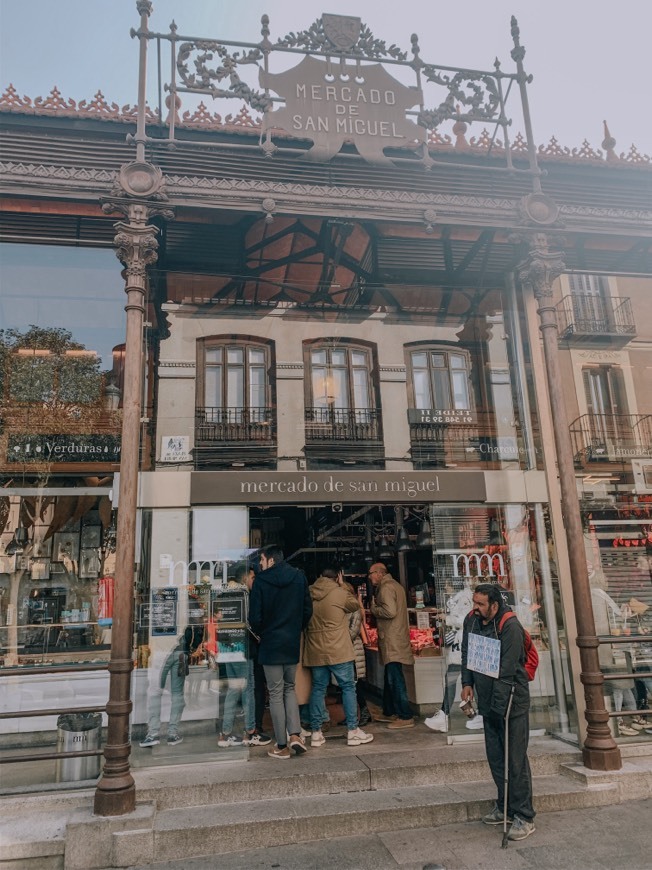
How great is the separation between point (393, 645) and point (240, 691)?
2.14 meters

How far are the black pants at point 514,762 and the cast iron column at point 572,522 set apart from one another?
4.43 ft

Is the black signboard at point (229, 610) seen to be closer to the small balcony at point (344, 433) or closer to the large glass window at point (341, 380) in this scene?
the small balcony at point (344, 433)

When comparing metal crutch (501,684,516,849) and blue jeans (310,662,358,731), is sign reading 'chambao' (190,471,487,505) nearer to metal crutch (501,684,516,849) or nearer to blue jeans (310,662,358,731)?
blue jeans (310,662,358,731)

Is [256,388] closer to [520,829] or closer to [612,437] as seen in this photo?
[612,437]

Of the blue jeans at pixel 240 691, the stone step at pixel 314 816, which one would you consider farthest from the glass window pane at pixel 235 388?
the stone step at pixel 314 816

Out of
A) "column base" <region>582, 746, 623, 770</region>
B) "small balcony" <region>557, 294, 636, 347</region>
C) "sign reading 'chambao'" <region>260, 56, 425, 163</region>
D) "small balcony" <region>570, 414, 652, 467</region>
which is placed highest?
"sign reading 'chambao'" <region>260, 56, 425, 163</region>

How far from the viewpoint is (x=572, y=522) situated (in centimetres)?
626

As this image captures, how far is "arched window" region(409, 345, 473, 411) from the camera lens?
8039mm

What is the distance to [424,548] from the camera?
33.9 ft

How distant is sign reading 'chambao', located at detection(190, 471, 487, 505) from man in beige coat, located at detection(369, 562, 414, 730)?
1269 mm

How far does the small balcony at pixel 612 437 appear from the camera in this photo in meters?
7.80

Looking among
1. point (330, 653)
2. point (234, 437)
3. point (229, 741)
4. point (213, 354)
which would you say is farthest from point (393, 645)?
point (213, 354)

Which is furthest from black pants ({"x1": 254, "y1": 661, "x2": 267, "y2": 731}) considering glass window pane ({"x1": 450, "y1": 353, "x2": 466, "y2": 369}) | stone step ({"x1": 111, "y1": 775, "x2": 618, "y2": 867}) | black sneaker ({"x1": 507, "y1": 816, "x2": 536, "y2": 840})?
glass window pane ({"x1": 450, "y1": 353, "x2": 466, "y2": 369})

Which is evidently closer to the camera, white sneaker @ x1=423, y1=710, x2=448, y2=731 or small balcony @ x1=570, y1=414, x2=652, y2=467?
white sneaker @ x1=423, y1=710, x2=448, y2=731
